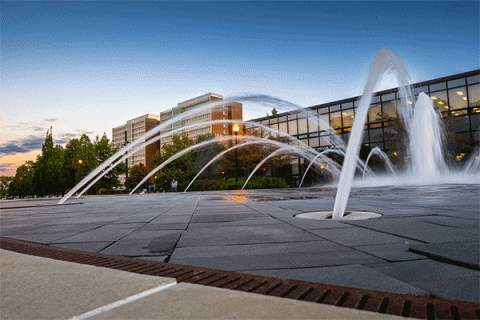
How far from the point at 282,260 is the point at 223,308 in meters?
1.45

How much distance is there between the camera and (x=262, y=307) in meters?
1.96

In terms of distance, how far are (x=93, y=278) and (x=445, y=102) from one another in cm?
4220

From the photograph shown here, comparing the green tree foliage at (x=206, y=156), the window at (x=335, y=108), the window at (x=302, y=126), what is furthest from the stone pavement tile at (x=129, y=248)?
the green tree foliage at (x=206, y=156)

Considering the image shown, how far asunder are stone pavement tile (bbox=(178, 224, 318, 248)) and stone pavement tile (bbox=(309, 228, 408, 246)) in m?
0.26

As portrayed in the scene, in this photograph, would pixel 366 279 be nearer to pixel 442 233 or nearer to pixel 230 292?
pixel 230 292

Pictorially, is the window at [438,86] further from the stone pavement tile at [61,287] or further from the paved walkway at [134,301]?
the stone pavement tile at [61,287]

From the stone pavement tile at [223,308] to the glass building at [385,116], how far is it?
120 ft

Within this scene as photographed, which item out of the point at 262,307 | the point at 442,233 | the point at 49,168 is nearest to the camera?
the point at 262,307

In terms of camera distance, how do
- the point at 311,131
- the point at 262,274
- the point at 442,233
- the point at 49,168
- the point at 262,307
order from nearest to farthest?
the point at 262,307 < the point at 262,274 < the point at 442,233 < the point at 49,168 < the point at 311,131

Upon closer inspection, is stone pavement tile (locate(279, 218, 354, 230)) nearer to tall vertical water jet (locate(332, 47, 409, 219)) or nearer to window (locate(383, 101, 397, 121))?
tall vertical water jet (locate(332, 47, 409, 219))

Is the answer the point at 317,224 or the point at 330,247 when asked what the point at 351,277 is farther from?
the point at 317,224

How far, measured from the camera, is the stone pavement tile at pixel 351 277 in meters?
2.30

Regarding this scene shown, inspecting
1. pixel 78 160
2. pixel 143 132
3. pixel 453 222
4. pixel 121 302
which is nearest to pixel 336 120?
pixel 78 160

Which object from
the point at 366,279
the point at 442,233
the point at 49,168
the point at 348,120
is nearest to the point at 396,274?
the point at 366,279
